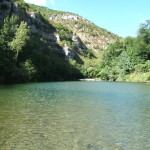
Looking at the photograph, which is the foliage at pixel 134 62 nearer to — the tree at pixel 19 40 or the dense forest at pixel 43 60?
the dense forest at pixel 43 60

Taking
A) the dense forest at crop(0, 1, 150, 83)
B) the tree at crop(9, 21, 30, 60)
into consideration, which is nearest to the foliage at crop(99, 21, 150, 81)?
the dense forest at crop(0, 1, 150, 83)

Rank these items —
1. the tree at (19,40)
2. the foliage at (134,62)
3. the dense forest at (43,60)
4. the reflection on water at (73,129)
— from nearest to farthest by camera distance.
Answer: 1. the reflection on water at (73,129)
2. the dense forest at (43,60)
3. the tree at (19,40)
4. the foliage at (134,62)

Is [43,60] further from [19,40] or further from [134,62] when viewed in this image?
[134,62]

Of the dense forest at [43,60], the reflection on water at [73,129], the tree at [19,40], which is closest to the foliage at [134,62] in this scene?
the dense forest at [43,60]

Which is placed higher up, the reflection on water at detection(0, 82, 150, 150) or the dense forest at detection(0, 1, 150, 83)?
the dense forest at detection(0, 1, 150, 83)

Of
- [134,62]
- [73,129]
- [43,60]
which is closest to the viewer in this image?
[73,129]

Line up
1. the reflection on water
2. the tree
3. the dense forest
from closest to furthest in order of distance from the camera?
the reflection on water < the dense forest < the tree

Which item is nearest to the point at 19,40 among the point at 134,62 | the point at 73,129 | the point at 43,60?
the point at 43,60

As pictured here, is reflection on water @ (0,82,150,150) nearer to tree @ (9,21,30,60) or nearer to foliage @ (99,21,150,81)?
tree @ (9,21,30,60)

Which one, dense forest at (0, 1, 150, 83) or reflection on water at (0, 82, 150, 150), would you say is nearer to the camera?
reflection on water at (0, 82, 150, 150)

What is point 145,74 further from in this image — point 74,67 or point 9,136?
point 9,136

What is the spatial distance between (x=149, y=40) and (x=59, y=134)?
129152 millimetres

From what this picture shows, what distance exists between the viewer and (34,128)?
21.5 metres

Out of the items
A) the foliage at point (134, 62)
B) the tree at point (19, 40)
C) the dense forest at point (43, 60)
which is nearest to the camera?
the dense forest at point (43, 60)
